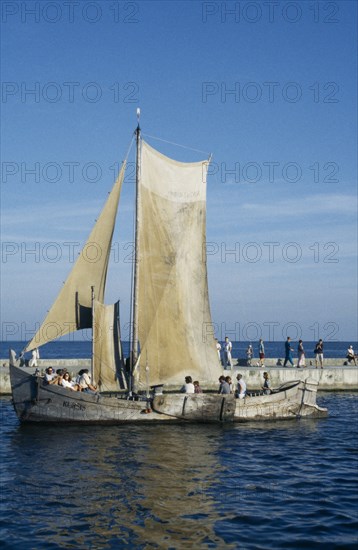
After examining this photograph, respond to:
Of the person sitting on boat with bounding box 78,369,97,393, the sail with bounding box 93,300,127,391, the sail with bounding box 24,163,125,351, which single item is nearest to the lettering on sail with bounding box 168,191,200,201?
the sail with bounding box 24,163,125,351

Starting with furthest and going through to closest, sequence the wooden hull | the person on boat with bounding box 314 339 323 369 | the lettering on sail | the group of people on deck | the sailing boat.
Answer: the person on boat with bounding box 314 339 323 369
the lettering on sail
the group of people on deck
the sailing boat
the wooden hull

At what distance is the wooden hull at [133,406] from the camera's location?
98.0 ft

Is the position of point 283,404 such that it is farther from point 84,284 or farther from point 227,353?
point 227,353

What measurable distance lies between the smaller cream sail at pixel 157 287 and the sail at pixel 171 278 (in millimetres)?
48

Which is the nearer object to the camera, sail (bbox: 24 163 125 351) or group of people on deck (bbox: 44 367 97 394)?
sail (bbox: 24 163 125 351)

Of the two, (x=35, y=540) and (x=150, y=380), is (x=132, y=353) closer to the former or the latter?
(x=150, y=380)

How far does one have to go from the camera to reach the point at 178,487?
1961 centimetres

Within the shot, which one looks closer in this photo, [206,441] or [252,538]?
[252,538]

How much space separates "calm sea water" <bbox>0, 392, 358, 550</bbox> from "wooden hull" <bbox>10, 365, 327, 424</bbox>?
59 centimetres

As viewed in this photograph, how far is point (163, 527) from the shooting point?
15.8 m

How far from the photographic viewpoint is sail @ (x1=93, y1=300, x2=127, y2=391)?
30672mm

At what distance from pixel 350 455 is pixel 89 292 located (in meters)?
13.4

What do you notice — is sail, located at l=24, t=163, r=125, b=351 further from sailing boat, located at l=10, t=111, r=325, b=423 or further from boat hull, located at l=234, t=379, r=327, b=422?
boat hull, located at l=234, t=379, r=327, b=422

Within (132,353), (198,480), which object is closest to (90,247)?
(132,353)
